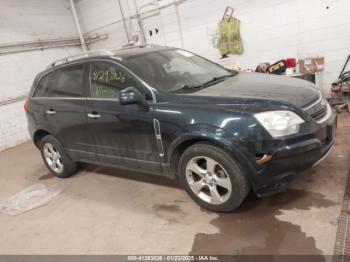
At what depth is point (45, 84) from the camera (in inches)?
155

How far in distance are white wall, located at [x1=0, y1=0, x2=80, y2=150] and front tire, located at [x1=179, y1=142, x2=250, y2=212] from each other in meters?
5.83

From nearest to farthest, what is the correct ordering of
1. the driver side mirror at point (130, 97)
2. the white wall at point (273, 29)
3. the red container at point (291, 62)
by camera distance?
the driver side mirror at point (130, 97), the white wall at point (273, 29), the red container at point (291, 62)

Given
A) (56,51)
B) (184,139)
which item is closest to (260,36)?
(184,139)

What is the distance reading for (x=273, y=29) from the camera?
18.5 feet

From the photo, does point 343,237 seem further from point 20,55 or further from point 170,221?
point 20,55

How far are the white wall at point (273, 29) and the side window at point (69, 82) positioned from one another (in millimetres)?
3724

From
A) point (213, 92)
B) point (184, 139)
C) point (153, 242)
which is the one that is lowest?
point (153, 242)

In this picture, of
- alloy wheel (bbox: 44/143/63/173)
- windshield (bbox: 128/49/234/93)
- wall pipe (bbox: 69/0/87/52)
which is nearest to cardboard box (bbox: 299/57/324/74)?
windshield (bbox: 128/49/234/93)

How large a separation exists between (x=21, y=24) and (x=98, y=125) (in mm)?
5716

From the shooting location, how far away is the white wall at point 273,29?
505 cm

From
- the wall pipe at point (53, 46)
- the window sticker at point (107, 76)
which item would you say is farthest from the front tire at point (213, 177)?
the wall pipe at point (53, 46)

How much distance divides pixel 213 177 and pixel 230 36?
427 centimetres

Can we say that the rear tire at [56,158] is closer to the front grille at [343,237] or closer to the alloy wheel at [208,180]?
the alloy wheel at [208,180]

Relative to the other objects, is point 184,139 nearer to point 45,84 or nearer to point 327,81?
point 45,84
